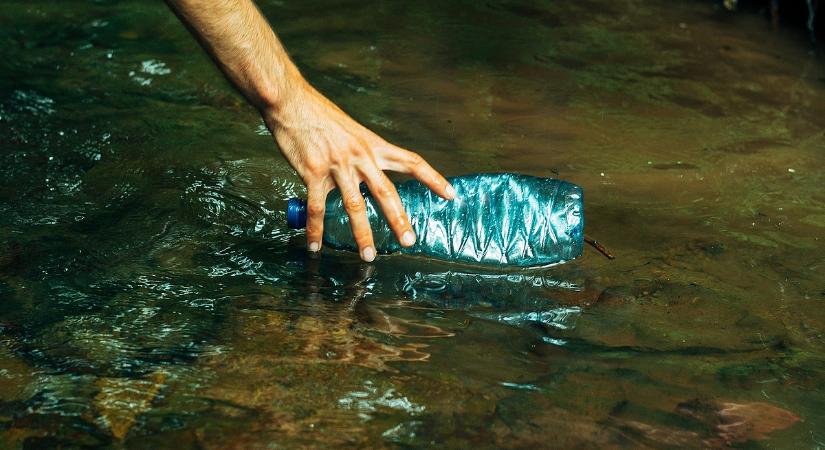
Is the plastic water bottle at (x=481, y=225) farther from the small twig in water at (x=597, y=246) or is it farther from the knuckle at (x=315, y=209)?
the knuckle at (x=315, y=209)

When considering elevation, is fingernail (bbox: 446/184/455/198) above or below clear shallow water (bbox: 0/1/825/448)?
above

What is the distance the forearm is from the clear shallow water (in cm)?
55

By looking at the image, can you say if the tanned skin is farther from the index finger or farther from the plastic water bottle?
the plastic water bottle

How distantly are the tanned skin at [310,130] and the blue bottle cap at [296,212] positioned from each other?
108mm

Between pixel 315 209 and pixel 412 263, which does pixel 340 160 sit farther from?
pixel 412 263

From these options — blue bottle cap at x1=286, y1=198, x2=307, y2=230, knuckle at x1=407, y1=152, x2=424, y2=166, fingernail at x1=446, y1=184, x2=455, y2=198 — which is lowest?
blue bottle cap at x1=286, y1=198, x2=307, y2=230

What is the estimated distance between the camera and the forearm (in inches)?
102

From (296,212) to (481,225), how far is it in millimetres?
577

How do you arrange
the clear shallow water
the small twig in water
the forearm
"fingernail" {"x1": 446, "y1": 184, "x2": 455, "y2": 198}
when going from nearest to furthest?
the clear shallow water, the forearm, "fingernail" {"x1": 446, "y1": 184, "x2": 455, "y2": 198}, the small twig in water

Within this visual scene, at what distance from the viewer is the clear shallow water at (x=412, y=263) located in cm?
223

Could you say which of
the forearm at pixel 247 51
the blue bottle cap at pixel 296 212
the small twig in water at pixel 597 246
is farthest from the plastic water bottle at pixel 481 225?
the forearm at pixel 247 51

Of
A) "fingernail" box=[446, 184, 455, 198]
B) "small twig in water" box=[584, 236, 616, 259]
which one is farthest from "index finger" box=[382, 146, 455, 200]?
"small twig in water" box=[584, 236, 616, 259]

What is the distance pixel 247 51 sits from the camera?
Answer: 2654 millimetres

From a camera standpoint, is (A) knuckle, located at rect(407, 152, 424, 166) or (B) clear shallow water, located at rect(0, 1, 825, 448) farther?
(A) knuckle, located at rect(407, 152, 424, 166)
